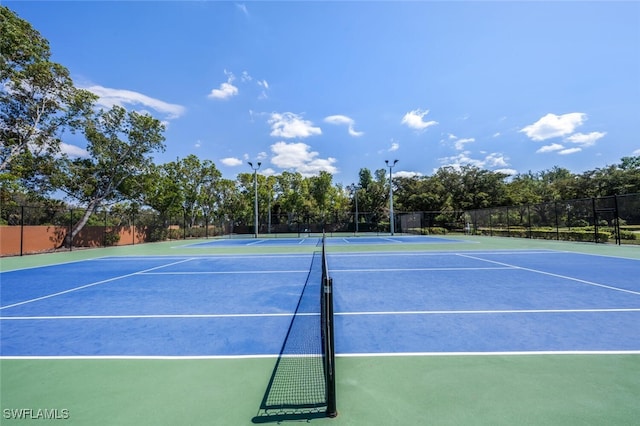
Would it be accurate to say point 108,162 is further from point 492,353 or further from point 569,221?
point 569,221

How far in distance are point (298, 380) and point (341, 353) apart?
2.30 feet

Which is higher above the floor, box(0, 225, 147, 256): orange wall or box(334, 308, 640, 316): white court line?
box(0, 225, 147, 256): orange wall

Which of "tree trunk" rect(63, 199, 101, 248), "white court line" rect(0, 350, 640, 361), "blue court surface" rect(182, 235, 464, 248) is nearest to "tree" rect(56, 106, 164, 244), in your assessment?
"tree trunk" rect(63, 199, 101, 248)

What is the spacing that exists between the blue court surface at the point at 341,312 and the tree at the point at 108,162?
14.8m

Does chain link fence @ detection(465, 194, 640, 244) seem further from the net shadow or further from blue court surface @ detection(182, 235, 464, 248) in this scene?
the net shadow

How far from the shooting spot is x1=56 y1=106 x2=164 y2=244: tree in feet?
70.4

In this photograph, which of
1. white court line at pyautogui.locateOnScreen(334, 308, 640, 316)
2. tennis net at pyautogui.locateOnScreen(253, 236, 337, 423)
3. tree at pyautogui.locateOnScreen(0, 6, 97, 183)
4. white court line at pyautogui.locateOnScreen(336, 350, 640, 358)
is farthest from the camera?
tree at pyautogui.locateOnScreen(0, 6, 97, 183)

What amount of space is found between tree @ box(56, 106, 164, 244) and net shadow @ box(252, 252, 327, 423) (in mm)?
22763

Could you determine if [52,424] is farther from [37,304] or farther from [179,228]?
[179,228]

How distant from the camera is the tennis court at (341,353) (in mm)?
2473

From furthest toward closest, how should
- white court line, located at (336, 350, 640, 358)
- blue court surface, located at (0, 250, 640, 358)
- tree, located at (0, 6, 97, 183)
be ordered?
tree, located at (0, 6, 97, 183) → blue court surface, located at (0, 250, 640, 358) → white court line, located at (336, 350, 640, 358)

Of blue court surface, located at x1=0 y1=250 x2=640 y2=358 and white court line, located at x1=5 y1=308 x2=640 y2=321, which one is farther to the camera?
white court line, located at x1=5 y1=308 x2=640 y2=321

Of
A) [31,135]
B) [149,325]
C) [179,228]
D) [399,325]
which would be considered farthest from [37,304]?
[179,228]

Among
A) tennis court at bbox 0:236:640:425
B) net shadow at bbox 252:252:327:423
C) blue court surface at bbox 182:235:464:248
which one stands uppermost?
blue court surface at bbox 182:235:464:248
